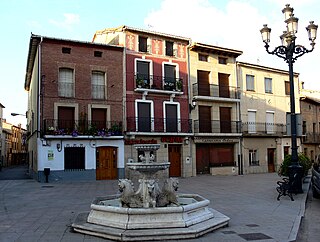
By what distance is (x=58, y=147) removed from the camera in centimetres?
2086

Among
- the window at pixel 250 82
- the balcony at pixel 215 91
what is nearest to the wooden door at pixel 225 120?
the balcony at pixel 215 91

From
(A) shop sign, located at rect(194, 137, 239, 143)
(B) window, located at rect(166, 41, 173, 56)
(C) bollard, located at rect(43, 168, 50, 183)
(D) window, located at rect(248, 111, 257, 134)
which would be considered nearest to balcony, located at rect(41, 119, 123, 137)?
(C) bollard, located at rect(43, 168, 50, 183)

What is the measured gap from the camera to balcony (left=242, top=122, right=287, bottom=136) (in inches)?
1078

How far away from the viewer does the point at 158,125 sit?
23609 millimetres

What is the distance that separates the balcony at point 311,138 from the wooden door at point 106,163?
20.2 metres

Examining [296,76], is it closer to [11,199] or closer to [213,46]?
[213,46]

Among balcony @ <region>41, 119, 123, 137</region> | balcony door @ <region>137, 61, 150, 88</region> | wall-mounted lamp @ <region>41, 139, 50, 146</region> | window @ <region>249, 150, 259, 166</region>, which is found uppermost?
balcony door @ <region>137, 61, 150, 88</region>

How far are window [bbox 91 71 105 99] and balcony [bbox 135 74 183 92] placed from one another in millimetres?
2346

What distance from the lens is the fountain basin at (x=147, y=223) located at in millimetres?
6406

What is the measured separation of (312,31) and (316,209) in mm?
6592

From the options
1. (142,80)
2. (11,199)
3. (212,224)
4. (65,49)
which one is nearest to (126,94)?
(142,80)

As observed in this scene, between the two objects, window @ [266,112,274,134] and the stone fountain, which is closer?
the stone fountain

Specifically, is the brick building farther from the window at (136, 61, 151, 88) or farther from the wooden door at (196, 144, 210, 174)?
the wooden door at (196, 144, 210, 174)

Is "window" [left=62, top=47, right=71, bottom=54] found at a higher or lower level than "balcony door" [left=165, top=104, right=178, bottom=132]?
higher
